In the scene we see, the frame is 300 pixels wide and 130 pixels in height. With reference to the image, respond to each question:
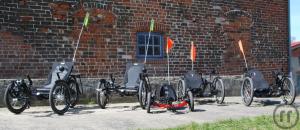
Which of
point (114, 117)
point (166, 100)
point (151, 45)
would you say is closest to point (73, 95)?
point (114, 117)

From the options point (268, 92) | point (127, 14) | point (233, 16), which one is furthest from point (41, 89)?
point (233, 16)

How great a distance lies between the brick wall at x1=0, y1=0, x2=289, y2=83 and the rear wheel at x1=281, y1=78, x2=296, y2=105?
333cm

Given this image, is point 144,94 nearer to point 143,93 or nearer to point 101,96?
point 143,93

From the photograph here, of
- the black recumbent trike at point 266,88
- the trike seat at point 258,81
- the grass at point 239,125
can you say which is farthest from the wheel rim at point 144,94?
the trike seat at point 258,81

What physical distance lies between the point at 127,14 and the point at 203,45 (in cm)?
290

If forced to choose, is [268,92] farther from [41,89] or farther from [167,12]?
[41,89]

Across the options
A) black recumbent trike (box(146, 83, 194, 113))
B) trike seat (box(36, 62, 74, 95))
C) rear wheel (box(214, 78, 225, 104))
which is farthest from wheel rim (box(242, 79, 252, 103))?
trike seat (box(36, 62, 74, 95))

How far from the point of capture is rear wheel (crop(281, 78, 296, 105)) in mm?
10093

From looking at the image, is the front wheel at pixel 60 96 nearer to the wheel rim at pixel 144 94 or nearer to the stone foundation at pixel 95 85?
the stone foundation at pixel 95 85

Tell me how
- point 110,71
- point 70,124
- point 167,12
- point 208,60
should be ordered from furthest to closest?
point 208,60, point 167,12, point 110,71, point 70,124

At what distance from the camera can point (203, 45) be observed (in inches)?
527

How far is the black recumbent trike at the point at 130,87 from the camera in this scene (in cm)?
911

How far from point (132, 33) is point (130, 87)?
272 cm

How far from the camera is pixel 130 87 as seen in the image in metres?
9.51
